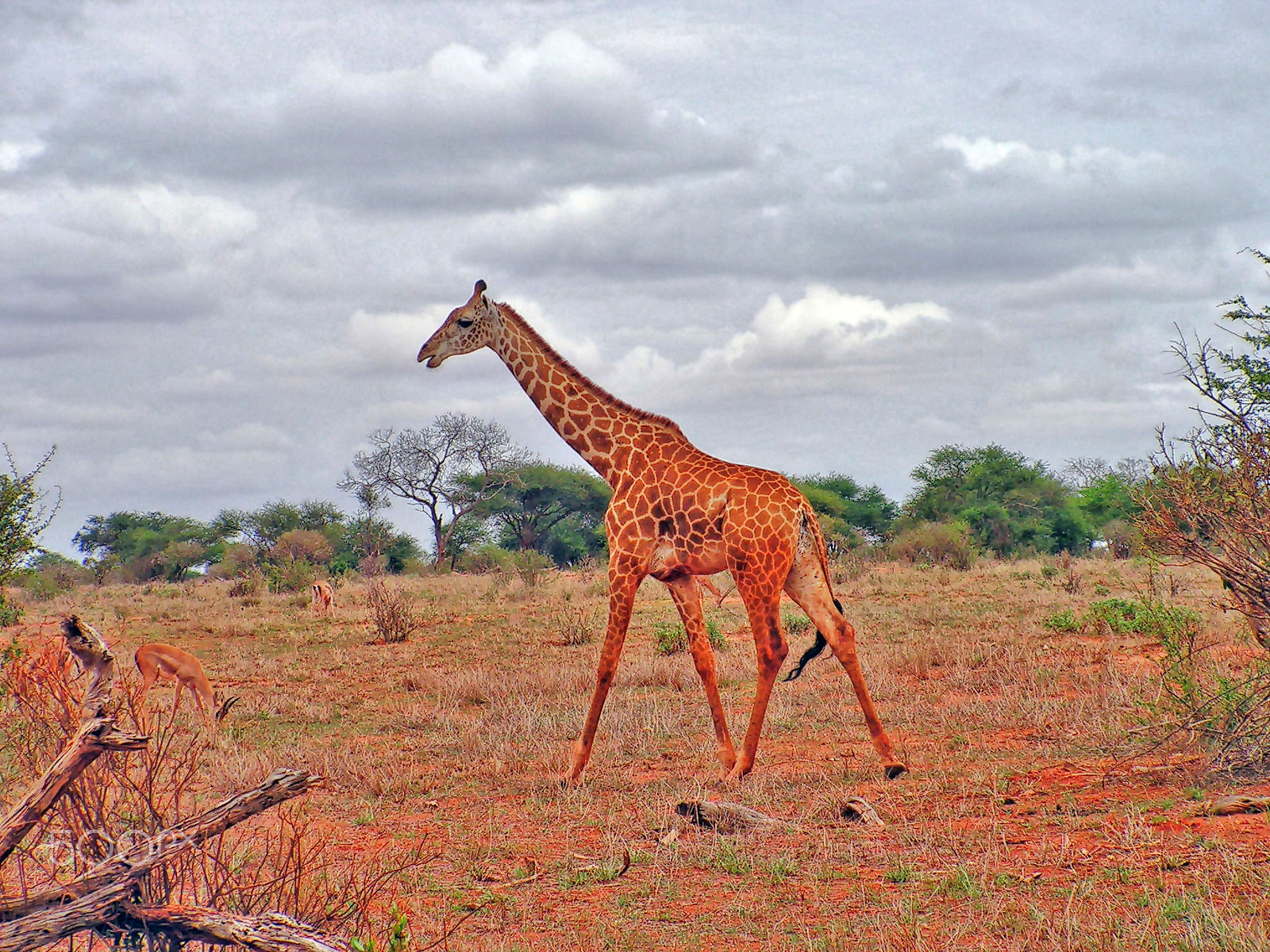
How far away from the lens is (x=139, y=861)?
346cm

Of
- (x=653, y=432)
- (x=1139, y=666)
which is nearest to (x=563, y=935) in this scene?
(x=653, y=432)

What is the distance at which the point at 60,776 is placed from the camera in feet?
11.5

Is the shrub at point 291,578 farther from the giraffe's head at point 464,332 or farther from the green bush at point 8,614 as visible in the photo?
the giraffe's head at point 464,332

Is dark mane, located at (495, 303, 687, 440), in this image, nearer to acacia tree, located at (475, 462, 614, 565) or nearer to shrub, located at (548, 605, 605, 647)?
shrub, located at (548, 605, 605, 647)

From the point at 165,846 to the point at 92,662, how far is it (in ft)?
2.19

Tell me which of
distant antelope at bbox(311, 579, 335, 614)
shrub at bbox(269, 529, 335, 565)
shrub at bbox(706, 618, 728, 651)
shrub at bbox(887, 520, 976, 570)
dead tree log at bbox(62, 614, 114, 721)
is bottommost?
→ shrub at bbox(706, 618, 728, 651)

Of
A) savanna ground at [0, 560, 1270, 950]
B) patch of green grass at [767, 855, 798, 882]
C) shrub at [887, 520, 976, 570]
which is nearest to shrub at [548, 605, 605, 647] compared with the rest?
savanna ground at [0, 560, 1270, 950]

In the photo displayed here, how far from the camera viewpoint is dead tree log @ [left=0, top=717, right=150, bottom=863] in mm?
3469

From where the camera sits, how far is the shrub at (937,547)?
31.9 meters

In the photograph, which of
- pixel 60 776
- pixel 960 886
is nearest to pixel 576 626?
pixel 960 886

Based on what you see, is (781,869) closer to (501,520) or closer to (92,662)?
(92,662)

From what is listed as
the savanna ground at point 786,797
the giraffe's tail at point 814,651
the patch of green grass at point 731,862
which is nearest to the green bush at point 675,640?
the savanna ground at point 786,797

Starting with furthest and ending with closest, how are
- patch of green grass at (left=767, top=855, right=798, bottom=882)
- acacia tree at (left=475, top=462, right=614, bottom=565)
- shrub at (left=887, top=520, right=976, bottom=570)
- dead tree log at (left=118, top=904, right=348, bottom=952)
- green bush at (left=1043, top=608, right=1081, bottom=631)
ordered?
acacia tree at (left=475, top=462, right=614, bottom=565) → shrub at (left=887, top=520, right=976, bottom=570) → green bush at (left=1043, top=608, right=1081, bottom=631) → patch of green grass at (left=767, top=855, right=798, bottom=882) → dead tree log at (left=118, top=904, right=348, bottom=952)

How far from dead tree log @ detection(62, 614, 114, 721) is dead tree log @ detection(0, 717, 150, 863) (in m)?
0.15
